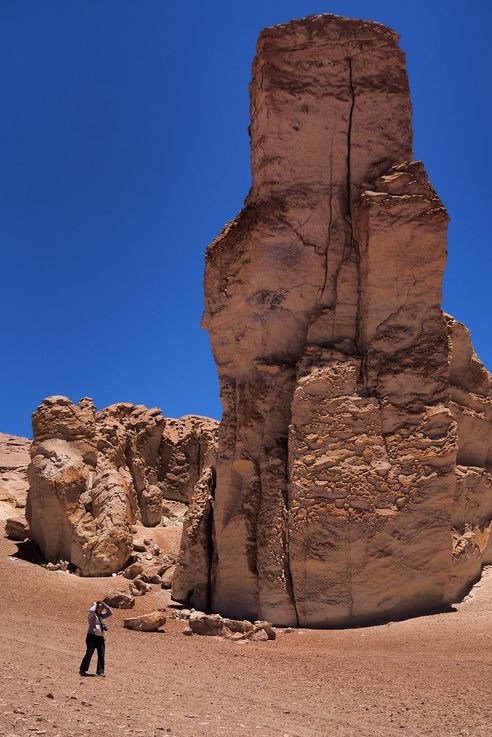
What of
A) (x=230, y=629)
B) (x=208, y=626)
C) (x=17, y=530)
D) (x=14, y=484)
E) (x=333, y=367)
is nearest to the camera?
(x=208, y=626)

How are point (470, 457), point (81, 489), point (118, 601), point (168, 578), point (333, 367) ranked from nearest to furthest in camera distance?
1. point (333, 367)
2. point (118, 601)
3. point (470, 457)
4. point (168, 578)
5. point (81, 489)

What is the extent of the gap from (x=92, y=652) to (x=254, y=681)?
1.74 meters

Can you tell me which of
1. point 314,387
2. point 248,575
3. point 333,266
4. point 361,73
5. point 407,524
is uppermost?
point 361,73

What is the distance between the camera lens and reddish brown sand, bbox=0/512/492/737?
231 inches

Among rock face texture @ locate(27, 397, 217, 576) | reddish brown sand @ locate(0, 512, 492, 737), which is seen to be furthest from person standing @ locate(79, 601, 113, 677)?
rock face texture @ locate(27, 397, 217, 576)

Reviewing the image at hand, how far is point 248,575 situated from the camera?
1208 centimetres

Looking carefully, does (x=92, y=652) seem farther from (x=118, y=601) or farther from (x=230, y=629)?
(x=118, y=601)

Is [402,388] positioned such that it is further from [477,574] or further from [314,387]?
[477,574]

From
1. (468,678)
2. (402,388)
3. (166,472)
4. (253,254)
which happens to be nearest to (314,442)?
(402,388)

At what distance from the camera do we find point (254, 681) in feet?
25.8

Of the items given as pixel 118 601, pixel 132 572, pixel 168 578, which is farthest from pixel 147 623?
pixel 132 572

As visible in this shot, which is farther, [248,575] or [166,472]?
[166,472]

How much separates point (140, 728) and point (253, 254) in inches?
345

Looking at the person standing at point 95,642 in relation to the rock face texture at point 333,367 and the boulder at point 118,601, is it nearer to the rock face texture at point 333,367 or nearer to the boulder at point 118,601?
the rock face texture at point 333,367
